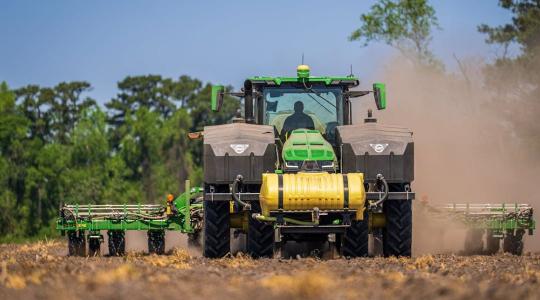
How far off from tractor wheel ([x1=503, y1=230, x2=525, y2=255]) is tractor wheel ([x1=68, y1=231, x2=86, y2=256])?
8662 millimetres

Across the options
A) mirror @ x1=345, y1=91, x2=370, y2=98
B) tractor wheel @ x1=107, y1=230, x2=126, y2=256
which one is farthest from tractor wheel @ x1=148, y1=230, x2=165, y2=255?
mirror @ x1=345, y1=91, x2=370, y2=98

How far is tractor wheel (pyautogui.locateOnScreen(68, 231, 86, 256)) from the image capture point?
87.0ft

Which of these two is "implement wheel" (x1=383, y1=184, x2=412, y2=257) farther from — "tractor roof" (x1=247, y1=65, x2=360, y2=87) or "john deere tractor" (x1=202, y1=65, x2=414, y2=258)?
"tractor roof" (x1=247, y1=65, x2=360, y2=87)

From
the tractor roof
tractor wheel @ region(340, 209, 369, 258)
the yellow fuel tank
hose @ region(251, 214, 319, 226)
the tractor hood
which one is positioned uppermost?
the tractor roof

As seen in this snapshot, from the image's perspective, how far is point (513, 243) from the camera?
988 inches

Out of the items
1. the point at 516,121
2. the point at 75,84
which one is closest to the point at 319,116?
the point at 516,121

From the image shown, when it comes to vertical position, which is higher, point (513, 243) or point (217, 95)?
point (217, 95)

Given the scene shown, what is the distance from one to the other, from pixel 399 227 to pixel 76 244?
8.91 metres

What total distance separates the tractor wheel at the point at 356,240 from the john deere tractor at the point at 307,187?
0.05 feet

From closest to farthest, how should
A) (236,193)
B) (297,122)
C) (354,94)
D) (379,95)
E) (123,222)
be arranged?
(236,193) → (297,122) → (379,95) → (354,94) → (123,222)

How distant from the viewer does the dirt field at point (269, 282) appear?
470 inches

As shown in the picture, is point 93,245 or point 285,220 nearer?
point 285,220

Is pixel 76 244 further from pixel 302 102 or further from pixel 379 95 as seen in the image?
pixel 379 95

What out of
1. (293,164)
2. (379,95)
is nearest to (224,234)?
(293,164)
